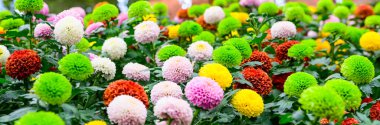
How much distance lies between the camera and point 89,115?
1.81m

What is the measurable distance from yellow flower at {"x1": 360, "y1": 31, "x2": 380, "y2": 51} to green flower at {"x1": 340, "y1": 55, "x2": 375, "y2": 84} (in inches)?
38.7

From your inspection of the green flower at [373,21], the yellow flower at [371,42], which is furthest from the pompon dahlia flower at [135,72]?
the green flower at [373,21]

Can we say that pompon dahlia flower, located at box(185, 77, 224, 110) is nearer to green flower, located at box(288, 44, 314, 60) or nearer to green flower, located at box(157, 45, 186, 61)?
green flower, located at box(157, 45, 186, 61)

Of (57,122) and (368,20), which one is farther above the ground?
(57,122)

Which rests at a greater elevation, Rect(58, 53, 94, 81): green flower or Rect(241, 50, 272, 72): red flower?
Rect(58, 53, 94, 81): green flower

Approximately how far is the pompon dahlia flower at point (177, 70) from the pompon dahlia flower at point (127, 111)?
1.27 feet

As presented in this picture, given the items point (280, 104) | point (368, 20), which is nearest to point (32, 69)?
point (280, 104)

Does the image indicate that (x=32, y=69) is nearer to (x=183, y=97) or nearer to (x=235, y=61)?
(x=183, y=97)

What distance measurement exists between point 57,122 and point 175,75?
70 cm

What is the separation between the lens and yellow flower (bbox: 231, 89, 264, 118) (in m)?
1.93

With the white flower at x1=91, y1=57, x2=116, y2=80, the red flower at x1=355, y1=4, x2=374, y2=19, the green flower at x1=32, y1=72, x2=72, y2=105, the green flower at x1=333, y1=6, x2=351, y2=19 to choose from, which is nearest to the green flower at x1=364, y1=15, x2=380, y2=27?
the green flower at x1=333, y1=6, x2=351, y2=19

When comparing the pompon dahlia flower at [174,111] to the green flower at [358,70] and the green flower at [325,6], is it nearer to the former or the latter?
the green flower at [358,70]

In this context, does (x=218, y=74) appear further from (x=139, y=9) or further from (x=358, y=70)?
(x=139, y=9)

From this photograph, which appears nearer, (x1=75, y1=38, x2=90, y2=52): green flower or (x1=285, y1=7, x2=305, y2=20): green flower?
(x1=75, y1=38, x2=90, y2=52): green flower
